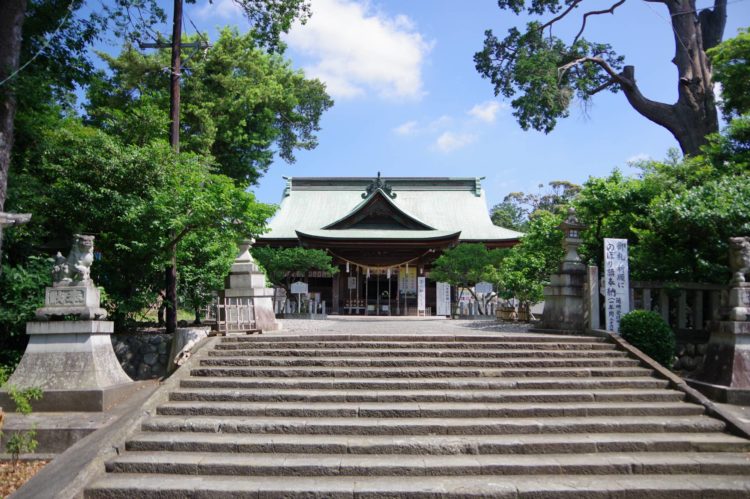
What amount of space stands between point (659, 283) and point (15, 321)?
455 inches

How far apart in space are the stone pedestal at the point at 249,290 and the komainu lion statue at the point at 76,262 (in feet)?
8.34

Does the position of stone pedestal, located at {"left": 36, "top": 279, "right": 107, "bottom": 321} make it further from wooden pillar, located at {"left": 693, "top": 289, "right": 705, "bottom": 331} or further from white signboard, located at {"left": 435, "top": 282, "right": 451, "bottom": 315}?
white signboard, located at {"left": 435, "top": 282, "right": 451, "bottom": 315}

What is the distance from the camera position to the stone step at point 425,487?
14.8ft

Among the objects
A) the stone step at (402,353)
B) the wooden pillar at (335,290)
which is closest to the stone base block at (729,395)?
the stone step at (402,353)

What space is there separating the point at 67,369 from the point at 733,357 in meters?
9.90

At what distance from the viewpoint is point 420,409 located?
5941 millimetres

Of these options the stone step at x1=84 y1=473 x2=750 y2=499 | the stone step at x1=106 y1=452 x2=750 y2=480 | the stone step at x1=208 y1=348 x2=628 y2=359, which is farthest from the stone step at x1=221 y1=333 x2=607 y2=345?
the stone step at x1=84 y1=473 x2=750 y2=499

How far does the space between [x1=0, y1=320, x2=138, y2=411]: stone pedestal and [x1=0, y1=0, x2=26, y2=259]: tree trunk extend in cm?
229

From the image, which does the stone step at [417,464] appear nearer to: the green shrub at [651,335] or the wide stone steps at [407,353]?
the wide stone steps at [407,353]

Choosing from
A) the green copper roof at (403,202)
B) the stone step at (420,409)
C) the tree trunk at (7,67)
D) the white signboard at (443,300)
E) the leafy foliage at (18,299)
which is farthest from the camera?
Answer: the green copper roof at (403,202)

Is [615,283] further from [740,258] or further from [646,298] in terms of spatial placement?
[740,258]

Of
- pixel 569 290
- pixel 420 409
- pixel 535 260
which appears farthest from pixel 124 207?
pixel 535 260

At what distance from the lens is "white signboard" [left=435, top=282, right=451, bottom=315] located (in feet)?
Answer: 58.3

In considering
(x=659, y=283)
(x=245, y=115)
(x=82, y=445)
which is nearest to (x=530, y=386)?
(x=659, y=283)
